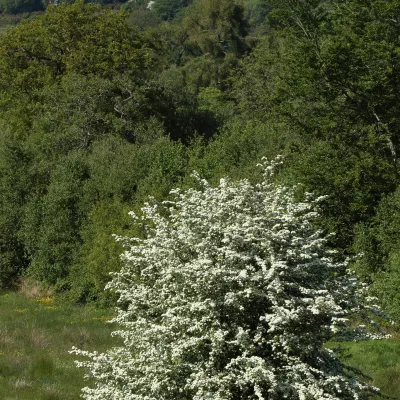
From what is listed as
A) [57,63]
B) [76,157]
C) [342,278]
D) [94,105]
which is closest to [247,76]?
[57,63]

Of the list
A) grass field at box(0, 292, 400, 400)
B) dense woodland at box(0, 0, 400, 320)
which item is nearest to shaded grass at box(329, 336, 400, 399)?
grass field at box(0, 292, 400, 400)

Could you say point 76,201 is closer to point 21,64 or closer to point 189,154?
point 189,154

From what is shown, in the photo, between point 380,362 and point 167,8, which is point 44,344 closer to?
point 380,362

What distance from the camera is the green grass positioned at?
1367 cm

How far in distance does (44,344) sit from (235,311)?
11.9 m

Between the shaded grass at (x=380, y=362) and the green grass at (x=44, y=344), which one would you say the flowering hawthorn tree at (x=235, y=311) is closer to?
the shaded grass at (x=380, y=362)

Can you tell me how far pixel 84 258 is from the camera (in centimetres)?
2784

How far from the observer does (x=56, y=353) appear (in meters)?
17.5

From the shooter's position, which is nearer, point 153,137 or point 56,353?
point 56,353

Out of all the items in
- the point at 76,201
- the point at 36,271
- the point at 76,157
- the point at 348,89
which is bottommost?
the point at 36,271

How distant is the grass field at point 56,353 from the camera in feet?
44.5

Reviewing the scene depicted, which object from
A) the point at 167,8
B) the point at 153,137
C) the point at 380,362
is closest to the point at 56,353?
the point at 380,362

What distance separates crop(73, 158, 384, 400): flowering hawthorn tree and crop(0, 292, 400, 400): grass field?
251 centimetres

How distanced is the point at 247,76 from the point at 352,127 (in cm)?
2947
